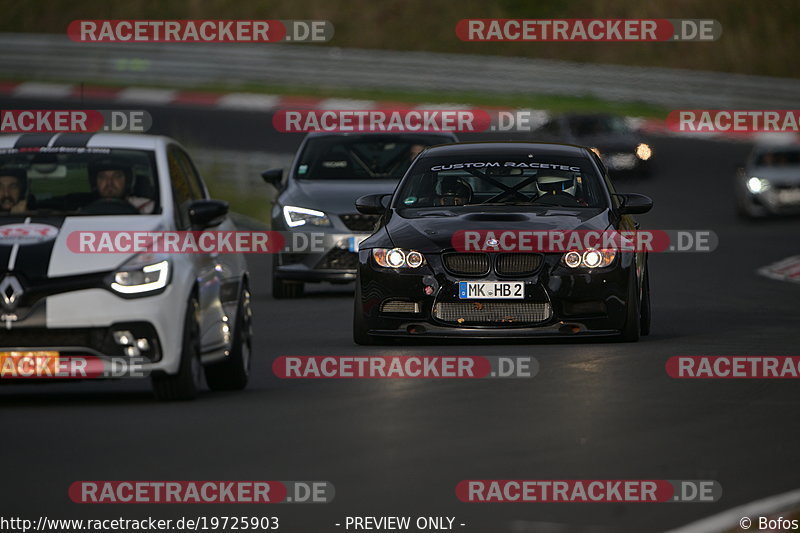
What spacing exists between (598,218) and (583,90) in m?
31.9

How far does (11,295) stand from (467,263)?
3809 millimetres

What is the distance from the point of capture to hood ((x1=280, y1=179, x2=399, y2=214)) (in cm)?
1900

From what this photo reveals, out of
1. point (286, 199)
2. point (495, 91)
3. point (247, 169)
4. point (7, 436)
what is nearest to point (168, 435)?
point (7, 436)

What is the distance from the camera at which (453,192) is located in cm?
1459

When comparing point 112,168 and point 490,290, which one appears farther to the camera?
point 490,290

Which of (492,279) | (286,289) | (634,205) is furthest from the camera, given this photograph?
(286,289)

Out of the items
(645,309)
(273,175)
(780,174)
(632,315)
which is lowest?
(780,174)

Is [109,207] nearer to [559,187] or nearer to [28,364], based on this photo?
[28,364]

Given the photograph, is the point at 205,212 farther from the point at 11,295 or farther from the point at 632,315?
the point at 632,315

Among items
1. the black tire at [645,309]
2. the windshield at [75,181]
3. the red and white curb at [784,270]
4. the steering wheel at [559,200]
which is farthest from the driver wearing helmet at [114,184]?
the red and white curb at [784,270]

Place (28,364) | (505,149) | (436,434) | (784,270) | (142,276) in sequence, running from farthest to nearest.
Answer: (784,270), (505,149), (142,276), (28,364), (436,434)

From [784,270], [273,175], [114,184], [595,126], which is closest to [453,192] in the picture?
[114,184]

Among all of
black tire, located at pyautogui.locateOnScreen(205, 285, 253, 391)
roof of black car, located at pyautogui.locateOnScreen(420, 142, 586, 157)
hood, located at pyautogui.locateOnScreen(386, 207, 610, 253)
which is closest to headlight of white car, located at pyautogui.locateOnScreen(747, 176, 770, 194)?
roof of black car, located at pyautogui.locateOnScreen(420, 142, 586, 157)

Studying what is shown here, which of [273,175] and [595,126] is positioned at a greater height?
[273,175]
